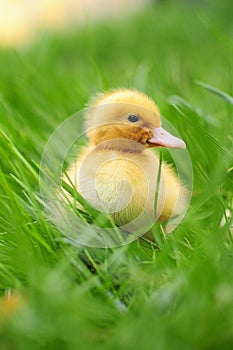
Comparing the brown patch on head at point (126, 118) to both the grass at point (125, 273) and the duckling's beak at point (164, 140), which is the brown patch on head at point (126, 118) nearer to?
the duckling's beak at point (164, 140)

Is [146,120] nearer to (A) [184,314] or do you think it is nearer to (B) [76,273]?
(B) [76,273]

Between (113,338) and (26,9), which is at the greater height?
(113,338)

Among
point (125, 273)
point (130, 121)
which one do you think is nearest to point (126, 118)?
point (130, 121)

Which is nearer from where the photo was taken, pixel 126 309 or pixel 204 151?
pixel 126 309

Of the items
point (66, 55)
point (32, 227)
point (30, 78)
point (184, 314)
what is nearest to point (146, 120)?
point (32, 227)

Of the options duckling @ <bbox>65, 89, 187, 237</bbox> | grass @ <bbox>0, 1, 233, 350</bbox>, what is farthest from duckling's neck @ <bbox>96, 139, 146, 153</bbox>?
grass @ <bbox>0, 1, 233, 350</bbox>

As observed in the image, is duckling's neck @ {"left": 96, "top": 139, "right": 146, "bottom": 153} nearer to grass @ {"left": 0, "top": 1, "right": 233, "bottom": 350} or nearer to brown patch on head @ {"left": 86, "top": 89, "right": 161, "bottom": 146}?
brown patch on head @ {"left": 86, "top": 89, "right": 161, "bottom": 146}

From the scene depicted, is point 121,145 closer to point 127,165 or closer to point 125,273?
point 127,165
